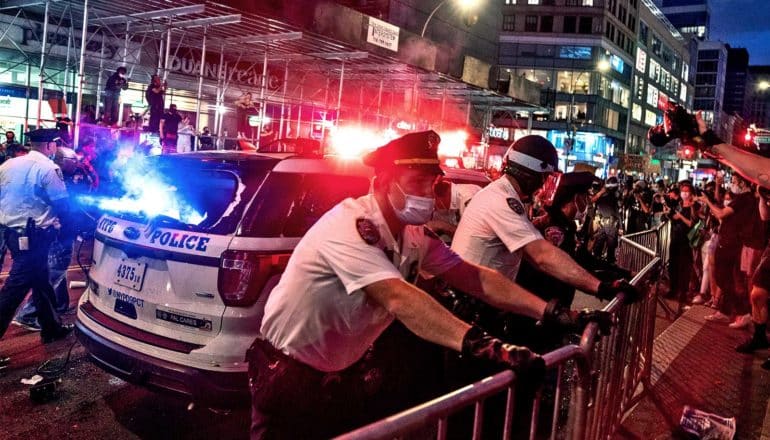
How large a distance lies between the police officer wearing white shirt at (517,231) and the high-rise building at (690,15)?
148639 millimetres

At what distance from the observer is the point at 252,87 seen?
67.5 feet

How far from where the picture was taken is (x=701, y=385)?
571cm

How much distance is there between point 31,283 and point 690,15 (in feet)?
505

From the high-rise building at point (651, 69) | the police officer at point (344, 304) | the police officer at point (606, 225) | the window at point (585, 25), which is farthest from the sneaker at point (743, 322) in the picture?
the high-rise building at point (651, 69)

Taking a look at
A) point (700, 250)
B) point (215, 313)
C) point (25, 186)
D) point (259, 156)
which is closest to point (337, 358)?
point (215, 313)

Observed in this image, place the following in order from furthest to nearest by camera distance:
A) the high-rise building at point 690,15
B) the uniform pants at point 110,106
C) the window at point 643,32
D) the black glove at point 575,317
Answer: the high-rise building at point 690,15
the window at point 643,32
the uniform pants at point 110,106
the black glove at point 575,317

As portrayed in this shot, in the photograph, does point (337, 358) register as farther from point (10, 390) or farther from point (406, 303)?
point (10, 390)

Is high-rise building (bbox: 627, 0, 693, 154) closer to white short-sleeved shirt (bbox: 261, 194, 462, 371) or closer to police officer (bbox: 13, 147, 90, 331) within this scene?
police officer (bbox: 13, 147, 90, 331)

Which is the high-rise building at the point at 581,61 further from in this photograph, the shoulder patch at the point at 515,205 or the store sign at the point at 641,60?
the shoulder patch at the point at 515,205

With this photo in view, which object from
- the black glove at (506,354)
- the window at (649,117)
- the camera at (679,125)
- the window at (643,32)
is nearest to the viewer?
the black glove at (506,354)

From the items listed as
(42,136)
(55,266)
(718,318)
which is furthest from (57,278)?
(718,318)

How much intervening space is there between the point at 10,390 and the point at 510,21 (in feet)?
247

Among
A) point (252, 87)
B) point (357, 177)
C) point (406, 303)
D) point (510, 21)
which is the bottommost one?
point (406, 303)

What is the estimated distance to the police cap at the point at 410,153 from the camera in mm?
2697
